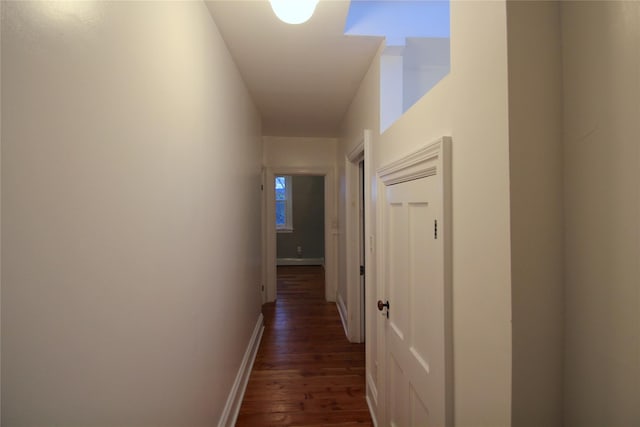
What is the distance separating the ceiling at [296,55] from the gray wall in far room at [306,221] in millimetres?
3962

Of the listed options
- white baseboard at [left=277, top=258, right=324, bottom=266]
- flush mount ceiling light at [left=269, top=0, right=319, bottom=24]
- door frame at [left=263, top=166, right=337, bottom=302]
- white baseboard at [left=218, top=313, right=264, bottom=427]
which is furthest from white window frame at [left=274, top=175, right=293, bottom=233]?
flush mount ceiling light at [left=269, top=0, right=319, bottom=24]

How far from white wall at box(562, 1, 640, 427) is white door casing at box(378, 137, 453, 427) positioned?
1.14 feet

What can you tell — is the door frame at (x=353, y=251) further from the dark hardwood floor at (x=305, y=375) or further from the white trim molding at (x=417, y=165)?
the white trim molding at (x=417, y=165)

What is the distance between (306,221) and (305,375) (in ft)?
15.8

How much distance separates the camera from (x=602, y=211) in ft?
1.92

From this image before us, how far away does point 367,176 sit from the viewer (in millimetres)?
2162

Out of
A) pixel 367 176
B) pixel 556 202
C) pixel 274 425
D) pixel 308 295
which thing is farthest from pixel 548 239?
pixel 308 295

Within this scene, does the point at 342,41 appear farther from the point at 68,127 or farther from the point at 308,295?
Answer: the point at 308,295

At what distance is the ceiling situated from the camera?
4.89ft

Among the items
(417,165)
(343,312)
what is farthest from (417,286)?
(343,312)

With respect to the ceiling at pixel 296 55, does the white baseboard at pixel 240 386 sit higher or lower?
lower

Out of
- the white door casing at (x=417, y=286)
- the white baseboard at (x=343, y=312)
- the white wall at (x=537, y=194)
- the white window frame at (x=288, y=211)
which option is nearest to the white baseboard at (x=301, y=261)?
the white window frame at (x=288, y=211)

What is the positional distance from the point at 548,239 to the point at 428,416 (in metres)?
0.87

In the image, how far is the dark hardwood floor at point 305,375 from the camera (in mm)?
1997
